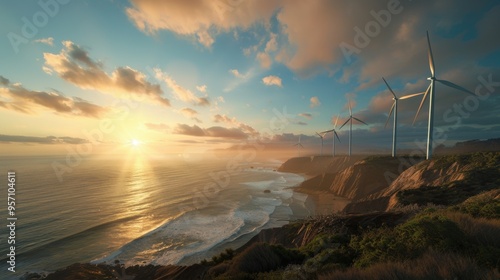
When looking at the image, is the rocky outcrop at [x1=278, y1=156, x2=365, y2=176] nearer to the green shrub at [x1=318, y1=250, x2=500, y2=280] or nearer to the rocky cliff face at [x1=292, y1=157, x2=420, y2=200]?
the rocky cliff face at [x1=292, y1=157, x2=420, y2=200]

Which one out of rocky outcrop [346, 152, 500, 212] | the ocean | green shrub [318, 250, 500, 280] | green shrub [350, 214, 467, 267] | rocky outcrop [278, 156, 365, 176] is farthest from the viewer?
rocky outcrop [278, 156, 365, 176]

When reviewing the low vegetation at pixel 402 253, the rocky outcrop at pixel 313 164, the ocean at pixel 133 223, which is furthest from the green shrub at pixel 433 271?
the rocky outcrop at pixel 313 164

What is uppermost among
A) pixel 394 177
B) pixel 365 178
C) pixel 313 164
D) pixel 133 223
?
pixel 394 177

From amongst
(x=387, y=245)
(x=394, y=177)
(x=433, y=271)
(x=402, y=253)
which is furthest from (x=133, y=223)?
(x=394, y=177)

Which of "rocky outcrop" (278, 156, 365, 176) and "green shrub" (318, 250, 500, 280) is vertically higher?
"green shrub" (318, 250, 500, 280)

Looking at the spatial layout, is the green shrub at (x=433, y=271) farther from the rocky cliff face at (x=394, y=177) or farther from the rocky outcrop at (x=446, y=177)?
the rocky cliff face at (x=394, y=177)

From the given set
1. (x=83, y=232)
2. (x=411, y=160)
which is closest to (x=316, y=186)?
(x=411, y=160)

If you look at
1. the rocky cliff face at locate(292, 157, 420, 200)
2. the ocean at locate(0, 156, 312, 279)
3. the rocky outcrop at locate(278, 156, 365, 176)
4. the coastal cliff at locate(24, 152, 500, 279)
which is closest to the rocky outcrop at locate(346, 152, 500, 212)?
the coastal cliff at locate(24, 152, 500, 279)

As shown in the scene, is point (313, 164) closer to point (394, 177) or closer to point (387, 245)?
point (394, 177)

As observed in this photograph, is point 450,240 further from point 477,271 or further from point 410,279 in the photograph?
point 410,279

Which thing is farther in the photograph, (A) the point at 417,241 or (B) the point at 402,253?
(A) the point at 417,241

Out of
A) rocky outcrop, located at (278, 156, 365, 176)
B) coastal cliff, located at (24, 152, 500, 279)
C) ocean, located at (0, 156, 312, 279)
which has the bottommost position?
ocean, located at (0, 156, 312, 279)

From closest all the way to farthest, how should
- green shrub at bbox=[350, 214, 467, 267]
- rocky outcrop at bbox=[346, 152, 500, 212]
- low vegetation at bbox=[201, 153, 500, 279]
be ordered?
low vegetation at bbox=[201, 153, 500, 279] → green shrub at bbox=[350, 214, 467, 267] → rocky outcrop at bbox=[346, 152, 500, 212]
